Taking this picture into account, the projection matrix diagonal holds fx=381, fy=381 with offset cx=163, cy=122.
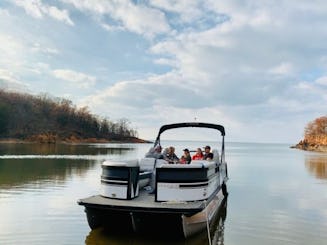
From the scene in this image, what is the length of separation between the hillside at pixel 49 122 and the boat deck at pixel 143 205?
87264 millimetres

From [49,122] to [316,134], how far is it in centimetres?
7901

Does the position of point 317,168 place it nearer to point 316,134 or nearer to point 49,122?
point 316,134

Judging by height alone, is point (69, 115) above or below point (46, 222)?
above

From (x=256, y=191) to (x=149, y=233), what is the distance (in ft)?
32.5

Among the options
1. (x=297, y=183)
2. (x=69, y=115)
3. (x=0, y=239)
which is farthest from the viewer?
(x=69, y=115)

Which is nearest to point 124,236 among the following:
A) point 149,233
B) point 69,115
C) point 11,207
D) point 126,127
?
point 149,233

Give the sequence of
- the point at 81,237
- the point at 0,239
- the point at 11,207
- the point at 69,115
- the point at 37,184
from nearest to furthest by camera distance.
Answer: the point at 0,239
the point at 81,237
the point at 11,207
the point at 37,184
the point at 69,115

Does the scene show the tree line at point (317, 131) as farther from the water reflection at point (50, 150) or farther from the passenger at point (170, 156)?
the passenger at point (170, 156)

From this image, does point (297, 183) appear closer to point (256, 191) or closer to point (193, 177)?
point (256, 191)

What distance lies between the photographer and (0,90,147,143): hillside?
95.1m

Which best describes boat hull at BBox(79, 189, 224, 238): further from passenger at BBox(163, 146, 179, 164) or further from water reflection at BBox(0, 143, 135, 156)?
water reflection at BBox(0, 143, 135, 156)

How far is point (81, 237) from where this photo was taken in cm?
869

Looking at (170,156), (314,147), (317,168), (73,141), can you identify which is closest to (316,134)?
(314,147)

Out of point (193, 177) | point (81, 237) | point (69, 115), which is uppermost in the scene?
point (69, 115)
